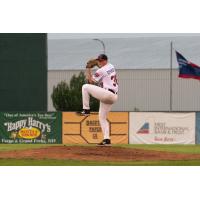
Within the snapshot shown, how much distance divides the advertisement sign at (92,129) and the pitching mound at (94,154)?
14.3m

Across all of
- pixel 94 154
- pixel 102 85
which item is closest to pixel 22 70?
pixel 102 85

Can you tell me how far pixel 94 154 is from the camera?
16969 mm

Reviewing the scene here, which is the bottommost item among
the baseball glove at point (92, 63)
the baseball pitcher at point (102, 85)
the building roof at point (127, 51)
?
the baseball pitcher at point (102, 85)

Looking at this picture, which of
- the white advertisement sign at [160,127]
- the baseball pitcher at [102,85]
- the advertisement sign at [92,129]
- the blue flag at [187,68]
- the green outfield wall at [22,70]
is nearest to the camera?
the baseball pitcher at [102,85]

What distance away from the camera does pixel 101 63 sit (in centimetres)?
1752

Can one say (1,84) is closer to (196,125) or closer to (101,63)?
(196,125)

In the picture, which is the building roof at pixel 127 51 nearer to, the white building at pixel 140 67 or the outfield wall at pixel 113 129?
the white building at pixel 140 67

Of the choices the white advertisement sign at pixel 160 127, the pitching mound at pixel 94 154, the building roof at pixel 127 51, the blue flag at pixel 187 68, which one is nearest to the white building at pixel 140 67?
the building roof at pixel 127 51

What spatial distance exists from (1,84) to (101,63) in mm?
32278

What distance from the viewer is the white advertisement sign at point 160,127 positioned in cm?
3256

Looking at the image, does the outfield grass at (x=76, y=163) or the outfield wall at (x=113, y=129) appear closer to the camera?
the outfield grass at (x=76, y=163)

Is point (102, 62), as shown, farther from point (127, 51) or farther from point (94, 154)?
point (127, 51)

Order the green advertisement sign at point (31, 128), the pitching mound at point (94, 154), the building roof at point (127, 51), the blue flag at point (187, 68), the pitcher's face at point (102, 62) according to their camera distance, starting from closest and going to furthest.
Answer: the pitching mound at point (94, 154) < the pitcher's face at point (102, 62) < the green advertisement sign at point (31, 128) < the blue flag at point (187, 68) < the building roof at point (127, 51)

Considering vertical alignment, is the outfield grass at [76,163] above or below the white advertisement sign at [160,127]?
above
